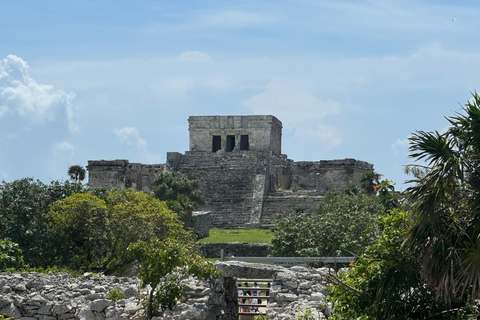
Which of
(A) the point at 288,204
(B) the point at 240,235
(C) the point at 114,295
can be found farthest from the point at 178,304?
(A) the point at 288,204

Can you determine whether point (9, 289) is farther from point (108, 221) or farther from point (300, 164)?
point (300, 164)

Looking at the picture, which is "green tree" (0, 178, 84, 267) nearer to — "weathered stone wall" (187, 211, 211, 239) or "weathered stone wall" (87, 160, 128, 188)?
"weathered stone wall" (187, 211, 211, 239)

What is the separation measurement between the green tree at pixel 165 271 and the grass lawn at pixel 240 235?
18059 mm

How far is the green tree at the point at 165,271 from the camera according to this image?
13.2 m

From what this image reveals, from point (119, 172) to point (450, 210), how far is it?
38.4m

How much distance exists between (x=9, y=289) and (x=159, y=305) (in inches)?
96.8

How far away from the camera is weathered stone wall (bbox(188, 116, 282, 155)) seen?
47750 millimetres

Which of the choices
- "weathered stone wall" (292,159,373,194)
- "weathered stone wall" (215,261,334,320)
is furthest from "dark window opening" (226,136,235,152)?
"weathered stone wall" (215,261,334,320)

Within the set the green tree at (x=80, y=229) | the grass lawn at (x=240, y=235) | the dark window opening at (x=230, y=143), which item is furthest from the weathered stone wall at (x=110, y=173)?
the green tree at (x=80, y=229)

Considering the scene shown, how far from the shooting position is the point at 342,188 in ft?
145

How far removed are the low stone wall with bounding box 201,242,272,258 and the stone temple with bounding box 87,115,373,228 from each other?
351 inches

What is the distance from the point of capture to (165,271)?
13.2 m

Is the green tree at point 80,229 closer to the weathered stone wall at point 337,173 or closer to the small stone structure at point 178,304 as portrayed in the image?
the small stone structure at point 178,304

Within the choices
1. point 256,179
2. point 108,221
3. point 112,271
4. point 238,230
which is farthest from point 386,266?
point 256,179
